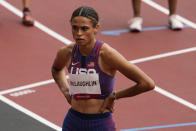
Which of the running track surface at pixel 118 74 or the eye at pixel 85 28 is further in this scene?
the running track surface at pixel 118 74

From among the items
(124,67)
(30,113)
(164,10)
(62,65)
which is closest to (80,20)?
(124,67)

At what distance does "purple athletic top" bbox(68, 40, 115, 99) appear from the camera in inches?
179

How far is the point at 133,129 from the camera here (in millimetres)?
7168

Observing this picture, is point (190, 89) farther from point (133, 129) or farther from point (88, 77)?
point (88, 77)

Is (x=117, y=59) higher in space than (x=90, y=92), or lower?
higher

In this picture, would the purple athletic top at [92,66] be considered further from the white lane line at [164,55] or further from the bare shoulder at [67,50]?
the white lane line at [164,55]

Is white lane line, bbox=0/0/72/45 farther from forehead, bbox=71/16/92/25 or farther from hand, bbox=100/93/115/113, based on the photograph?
forehead, bbox=71/16/92/25

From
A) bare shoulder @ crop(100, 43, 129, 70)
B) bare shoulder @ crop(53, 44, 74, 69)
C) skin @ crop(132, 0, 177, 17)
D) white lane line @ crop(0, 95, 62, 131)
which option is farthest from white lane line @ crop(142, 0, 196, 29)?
bare shoulder @ crop(100, 43, 129, 70)

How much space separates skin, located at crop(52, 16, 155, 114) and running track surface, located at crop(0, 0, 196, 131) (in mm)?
2511

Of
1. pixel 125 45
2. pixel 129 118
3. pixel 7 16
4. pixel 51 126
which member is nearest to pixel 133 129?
pixel 129 118

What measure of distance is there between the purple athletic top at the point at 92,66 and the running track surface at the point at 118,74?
256 cm

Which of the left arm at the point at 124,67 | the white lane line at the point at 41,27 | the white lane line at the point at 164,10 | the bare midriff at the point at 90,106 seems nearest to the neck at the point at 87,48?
the left arm at the point at 124,67

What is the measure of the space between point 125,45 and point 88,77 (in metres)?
5.48

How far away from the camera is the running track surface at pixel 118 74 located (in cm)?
746
